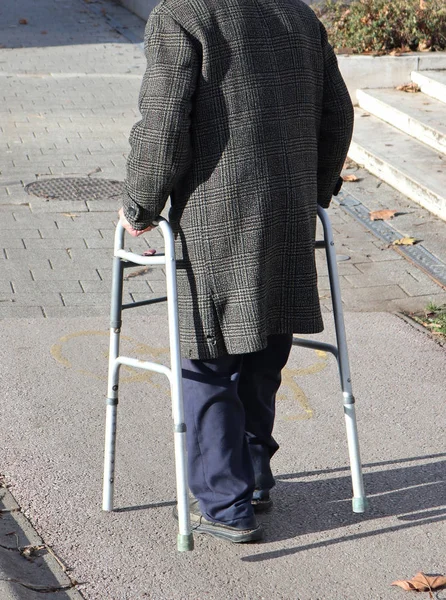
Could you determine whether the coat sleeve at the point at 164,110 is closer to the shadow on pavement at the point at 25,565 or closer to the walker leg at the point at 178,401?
the walker leg at the point at 178,401

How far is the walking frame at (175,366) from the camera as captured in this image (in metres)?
3.22

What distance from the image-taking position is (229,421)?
3.34 meters

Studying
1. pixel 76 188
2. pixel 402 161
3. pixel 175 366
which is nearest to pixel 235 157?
pixel 175 366

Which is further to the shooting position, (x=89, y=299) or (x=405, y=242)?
(x=405, y=242)

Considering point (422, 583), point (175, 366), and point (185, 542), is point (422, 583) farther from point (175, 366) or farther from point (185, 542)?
point (175, 366)

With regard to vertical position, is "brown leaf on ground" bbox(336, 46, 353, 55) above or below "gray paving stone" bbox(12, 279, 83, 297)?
below

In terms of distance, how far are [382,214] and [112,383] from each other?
14.7ft

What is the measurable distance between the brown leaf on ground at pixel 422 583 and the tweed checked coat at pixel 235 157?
90cm

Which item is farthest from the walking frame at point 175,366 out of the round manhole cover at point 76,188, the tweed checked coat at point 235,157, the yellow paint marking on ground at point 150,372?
the round manhole cover at point 76,188

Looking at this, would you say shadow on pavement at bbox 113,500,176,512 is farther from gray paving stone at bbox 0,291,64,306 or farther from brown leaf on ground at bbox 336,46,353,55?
brown leaf on ground at bbox 336,46,353,55

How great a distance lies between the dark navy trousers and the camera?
333cm

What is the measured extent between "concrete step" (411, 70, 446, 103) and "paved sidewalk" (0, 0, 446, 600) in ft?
6.82

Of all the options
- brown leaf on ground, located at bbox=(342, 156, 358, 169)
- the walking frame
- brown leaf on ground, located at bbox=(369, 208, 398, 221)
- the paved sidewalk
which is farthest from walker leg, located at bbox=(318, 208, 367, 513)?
brown leaf on ground, located at bbox=(342, 156, 358, 169)

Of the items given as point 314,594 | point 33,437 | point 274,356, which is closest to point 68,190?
point 33,437
